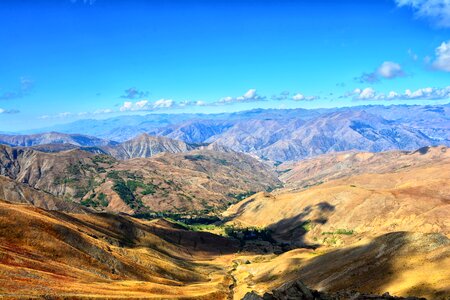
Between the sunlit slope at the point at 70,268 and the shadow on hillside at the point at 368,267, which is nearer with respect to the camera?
the sunlit slope at the point at 70,268

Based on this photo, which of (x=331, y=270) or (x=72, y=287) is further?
(x=331, y=270)

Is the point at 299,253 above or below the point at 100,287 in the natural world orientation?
below

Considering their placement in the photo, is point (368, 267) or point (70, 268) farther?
point (368, 267)

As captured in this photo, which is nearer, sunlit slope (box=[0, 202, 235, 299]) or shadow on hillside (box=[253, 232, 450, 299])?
sunlit slope (box=[0, 202, 235, 299])

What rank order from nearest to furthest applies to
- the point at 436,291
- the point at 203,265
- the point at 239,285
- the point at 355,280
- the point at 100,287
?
the point at 436,291 → the point at 100,287 → the point at 355,280 → the point at 239,285 → the point at 203,265

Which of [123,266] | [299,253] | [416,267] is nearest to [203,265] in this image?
[299,253]

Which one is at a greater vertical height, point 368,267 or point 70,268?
point 70,268

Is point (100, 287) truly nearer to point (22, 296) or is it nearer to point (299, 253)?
point (22, 296)

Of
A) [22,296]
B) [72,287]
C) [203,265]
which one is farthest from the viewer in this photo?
[203,265]
